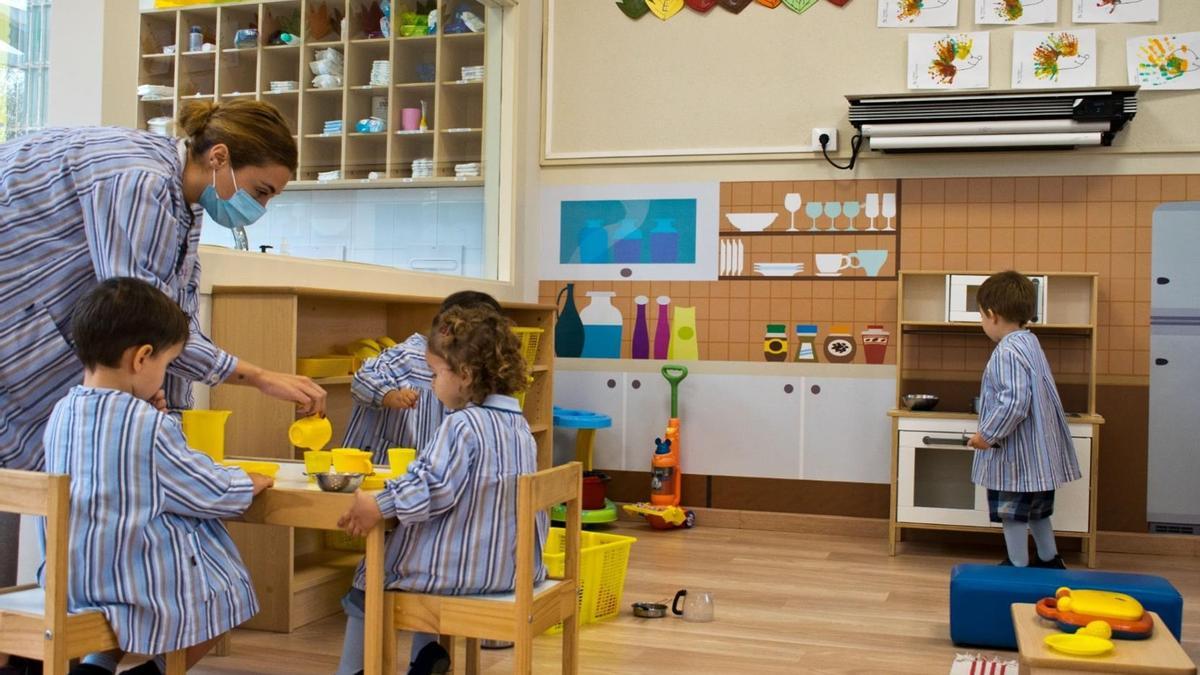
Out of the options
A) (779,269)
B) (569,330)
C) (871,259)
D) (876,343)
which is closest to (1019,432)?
(876,343)

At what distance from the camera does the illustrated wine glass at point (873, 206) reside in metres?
6.00

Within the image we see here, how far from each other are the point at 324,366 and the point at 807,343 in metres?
2.80

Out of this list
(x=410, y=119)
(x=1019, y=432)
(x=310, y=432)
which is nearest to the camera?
(x=310, y=432)

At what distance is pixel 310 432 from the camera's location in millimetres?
2912

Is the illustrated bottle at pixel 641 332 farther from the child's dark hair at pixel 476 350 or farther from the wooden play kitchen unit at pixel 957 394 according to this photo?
the child's dark hair at pixel 476 350

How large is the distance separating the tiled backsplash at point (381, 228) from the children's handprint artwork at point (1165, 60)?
323 centimetres

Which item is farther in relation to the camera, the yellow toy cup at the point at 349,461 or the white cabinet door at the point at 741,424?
the white cabinet door at the point at 741,424

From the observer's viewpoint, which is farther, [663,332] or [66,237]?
[663,332]

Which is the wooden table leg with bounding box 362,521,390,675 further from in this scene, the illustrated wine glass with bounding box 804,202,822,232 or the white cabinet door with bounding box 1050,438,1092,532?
the illustrated wine glass with bounding box 804,202,822,232

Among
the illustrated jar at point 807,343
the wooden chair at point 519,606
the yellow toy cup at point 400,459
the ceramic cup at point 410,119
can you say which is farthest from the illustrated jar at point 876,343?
the yellow toy cup at point 400,459

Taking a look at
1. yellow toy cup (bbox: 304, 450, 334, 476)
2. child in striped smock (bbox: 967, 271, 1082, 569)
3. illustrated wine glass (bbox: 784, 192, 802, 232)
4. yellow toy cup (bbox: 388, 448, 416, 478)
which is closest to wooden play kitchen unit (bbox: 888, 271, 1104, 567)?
illustrated wine glass (bbox: 784, 192, 802, 232)

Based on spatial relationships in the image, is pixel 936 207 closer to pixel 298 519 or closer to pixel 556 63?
pixel 556 63

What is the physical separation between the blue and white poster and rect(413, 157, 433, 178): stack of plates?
956 mm

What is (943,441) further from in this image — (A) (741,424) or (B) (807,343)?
(A) (741,424)
